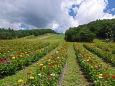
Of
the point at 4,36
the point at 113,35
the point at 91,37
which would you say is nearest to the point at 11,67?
the point at 91,37

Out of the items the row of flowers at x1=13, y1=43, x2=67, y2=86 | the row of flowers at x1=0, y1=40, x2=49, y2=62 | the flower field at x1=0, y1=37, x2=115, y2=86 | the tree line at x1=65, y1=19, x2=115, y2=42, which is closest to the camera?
the row of flowers at x1=13, y1=43, x2=67, y2=86

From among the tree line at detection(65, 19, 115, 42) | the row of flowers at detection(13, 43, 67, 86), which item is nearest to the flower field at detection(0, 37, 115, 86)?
the row of flowers at detection(13, 43, 67, 86)

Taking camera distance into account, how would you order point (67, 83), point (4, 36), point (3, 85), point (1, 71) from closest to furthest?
point (3, 85)
point (67, 83)
point (1, 71)
point (4, 36)

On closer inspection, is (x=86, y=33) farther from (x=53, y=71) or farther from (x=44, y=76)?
(x=44, y=76)

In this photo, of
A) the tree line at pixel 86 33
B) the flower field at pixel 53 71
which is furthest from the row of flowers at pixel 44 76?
the tree line at pixel 86 33

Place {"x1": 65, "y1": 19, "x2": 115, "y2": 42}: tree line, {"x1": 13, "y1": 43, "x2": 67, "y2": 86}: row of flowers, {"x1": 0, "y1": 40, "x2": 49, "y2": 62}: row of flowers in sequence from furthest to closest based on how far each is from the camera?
{"x1": 65, "y1": 19, "x2": 115, "y2": 42}: tree line, {"x1": 0, "y1": 40, "x2": 49, "y2": 62}: row of flowers, {"x1": 13, "y1": 43, "x2": 67, "y2": 86}: row of flowers

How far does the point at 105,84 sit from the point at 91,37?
34.6 m

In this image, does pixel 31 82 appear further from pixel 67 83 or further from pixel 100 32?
pixel 100 32

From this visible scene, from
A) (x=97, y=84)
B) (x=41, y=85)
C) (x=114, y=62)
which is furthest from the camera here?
(x=114, y=62)

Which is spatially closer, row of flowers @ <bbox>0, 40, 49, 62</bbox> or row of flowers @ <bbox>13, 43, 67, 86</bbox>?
row of flowers @ <bbox>13, 43, 67, 86</bbox>

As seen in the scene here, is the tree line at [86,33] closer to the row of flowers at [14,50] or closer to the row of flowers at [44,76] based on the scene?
the row of flowers at [14,50]

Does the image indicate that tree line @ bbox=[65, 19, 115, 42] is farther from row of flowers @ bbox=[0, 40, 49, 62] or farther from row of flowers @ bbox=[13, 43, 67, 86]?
row of flowers @ bbox=[13, 43, 67, 86]

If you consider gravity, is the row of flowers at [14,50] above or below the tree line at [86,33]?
below

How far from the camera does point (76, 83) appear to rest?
3.92m
